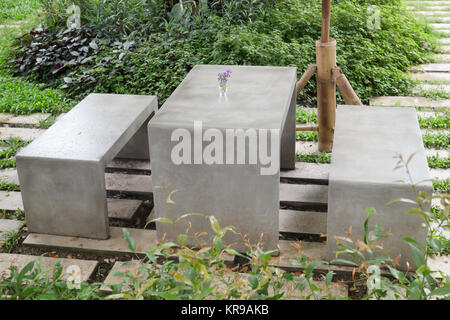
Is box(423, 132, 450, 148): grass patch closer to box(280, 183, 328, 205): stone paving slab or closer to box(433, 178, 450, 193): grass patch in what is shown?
box(433, 178, 450, 193): grass patch

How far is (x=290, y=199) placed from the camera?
3.50 meters

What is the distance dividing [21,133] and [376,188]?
120 inches

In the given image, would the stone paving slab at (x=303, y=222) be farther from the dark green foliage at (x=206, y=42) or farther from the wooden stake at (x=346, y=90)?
the dark green foliage at (x=206, y=42)

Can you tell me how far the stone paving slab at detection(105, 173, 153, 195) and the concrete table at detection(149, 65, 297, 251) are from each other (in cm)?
68

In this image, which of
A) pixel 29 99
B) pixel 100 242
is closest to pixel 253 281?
pixel 100 242

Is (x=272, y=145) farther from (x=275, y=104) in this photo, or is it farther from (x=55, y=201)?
(x=55, y=201)

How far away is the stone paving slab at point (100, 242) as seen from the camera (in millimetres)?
3045

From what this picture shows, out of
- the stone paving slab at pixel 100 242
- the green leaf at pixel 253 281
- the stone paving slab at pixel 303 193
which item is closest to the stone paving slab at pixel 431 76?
the stone paving slab at pixel 303 193

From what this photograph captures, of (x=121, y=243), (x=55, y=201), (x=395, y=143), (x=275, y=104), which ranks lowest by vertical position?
(x=121, y=243)

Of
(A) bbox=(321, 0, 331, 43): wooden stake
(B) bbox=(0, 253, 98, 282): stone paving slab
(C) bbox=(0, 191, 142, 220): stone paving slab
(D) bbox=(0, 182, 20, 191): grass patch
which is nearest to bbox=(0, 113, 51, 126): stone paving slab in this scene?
(D) bbox=(0, 182, 20, 191): grass patch

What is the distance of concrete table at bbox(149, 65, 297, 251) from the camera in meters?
2.77

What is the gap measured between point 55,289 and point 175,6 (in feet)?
15.0
